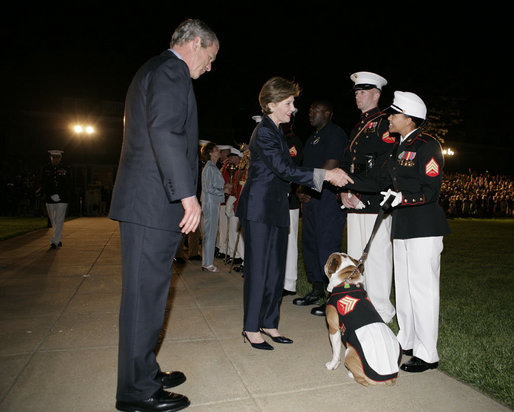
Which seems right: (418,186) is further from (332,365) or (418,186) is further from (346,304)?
(332,365)

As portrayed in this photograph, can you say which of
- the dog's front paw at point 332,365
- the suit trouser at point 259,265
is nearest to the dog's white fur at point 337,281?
the dog's front paw at point 332,365

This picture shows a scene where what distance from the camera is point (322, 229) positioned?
4852 mm

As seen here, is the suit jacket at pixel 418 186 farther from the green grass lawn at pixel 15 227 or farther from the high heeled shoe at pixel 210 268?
the green grass lawn at pixel 15 227

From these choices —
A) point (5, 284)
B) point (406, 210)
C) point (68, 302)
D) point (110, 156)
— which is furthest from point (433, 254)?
point (110, 156)

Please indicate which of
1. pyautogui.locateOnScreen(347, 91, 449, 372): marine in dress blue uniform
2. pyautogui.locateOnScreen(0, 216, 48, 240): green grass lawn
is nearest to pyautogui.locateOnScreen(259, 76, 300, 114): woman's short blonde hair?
pyautogui.locateOnScreen(347, 91, 449, 372): marine in dress blue uniform

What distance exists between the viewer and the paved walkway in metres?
2.52

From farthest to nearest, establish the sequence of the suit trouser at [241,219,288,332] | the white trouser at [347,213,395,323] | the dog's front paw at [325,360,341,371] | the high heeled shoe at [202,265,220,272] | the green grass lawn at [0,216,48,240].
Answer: the green grass lawn at [0,216,48,240], the high heeled shoe at [202,265,220,272], the white trouser at [347,213,395,323], the suit trouser at [241,219,288,332], the dog's front paw at [325,360,341,371]

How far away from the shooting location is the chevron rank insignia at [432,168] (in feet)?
9.51

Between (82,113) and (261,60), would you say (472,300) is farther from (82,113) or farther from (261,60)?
(82,113)

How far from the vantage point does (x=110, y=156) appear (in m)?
30.4

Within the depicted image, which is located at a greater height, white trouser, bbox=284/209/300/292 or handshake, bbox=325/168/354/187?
handshake, bbox=325/168/354/187

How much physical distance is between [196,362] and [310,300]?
2154mm

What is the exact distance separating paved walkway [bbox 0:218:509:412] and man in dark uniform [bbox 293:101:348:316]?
0.54 m

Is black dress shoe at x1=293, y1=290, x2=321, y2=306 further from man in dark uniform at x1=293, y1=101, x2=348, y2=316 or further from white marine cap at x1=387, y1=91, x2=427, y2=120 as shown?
white marine cap at x1=387, y1=91, x2=427, y2=120
